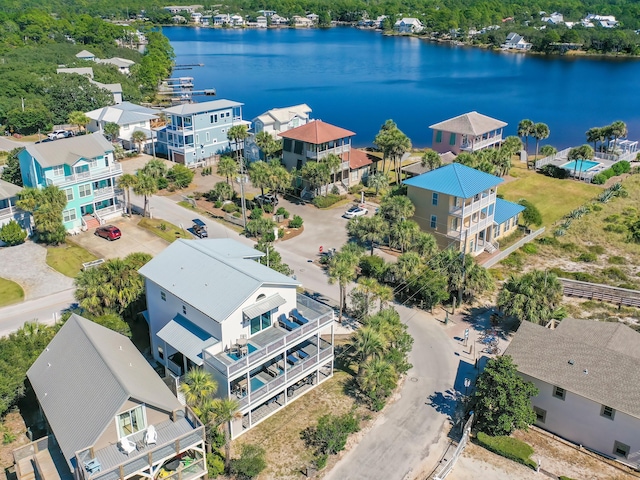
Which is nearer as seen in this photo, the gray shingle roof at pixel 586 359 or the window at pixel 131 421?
the window at pixel 131 421

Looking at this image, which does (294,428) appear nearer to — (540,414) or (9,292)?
(540,414)

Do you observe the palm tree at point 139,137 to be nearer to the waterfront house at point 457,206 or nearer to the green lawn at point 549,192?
the waterfront house at point 457,206

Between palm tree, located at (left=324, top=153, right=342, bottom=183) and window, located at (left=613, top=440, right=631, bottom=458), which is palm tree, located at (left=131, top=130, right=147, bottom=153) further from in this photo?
window, located at (left=613, top=440, right=631, bottom=458)

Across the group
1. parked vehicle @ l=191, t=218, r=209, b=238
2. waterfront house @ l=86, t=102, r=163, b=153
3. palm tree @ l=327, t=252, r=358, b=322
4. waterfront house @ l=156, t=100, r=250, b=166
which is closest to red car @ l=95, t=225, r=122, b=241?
parked vehicle @ l=191, t=218, r=209, b=238

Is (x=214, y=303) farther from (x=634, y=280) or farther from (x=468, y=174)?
(x=634, y=280)

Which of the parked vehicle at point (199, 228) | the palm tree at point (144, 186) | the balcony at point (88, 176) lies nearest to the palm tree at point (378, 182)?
the parked vehicle at point (199, 228)

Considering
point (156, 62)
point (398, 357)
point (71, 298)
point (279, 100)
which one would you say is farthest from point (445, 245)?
point (156, 62)
